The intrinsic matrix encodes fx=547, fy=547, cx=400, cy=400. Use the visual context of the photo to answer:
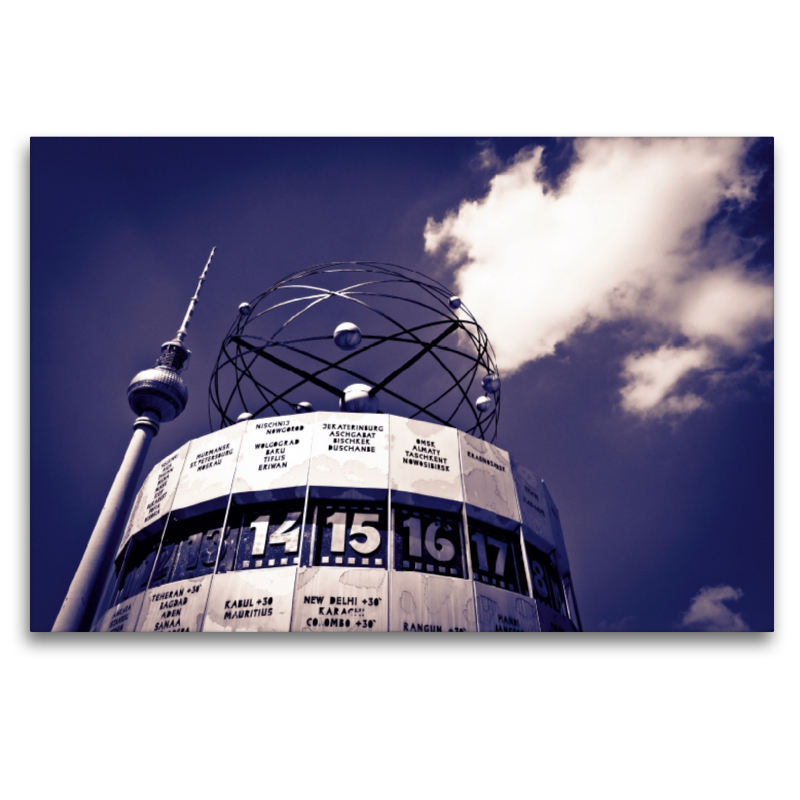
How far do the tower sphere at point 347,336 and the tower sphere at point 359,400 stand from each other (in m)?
1.02

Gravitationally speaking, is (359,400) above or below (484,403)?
below

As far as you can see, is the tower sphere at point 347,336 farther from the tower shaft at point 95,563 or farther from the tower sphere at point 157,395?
the tower sphere at point 157,395

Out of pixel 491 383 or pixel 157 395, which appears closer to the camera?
pixel 491 383

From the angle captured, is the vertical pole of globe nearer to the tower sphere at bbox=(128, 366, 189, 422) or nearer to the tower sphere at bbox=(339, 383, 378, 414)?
the tower sphere at bbox=(128, 366, 189, 422)

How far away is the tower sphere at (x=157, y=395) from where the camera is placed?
1614 cm

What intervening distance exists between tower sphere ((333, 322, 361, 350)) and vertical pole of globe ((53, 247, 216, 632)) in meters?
2.15

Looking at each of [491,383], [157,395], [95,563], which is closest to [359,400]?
[491,383]

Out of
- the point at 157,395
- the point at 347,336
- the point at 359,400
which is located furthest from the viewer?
the point at 157,395

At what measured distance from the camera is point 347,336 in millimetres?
8516

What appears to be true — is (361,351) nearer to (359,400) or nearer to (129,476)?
(359,400)

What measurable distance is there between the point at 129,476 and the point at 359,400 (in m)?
7.70
